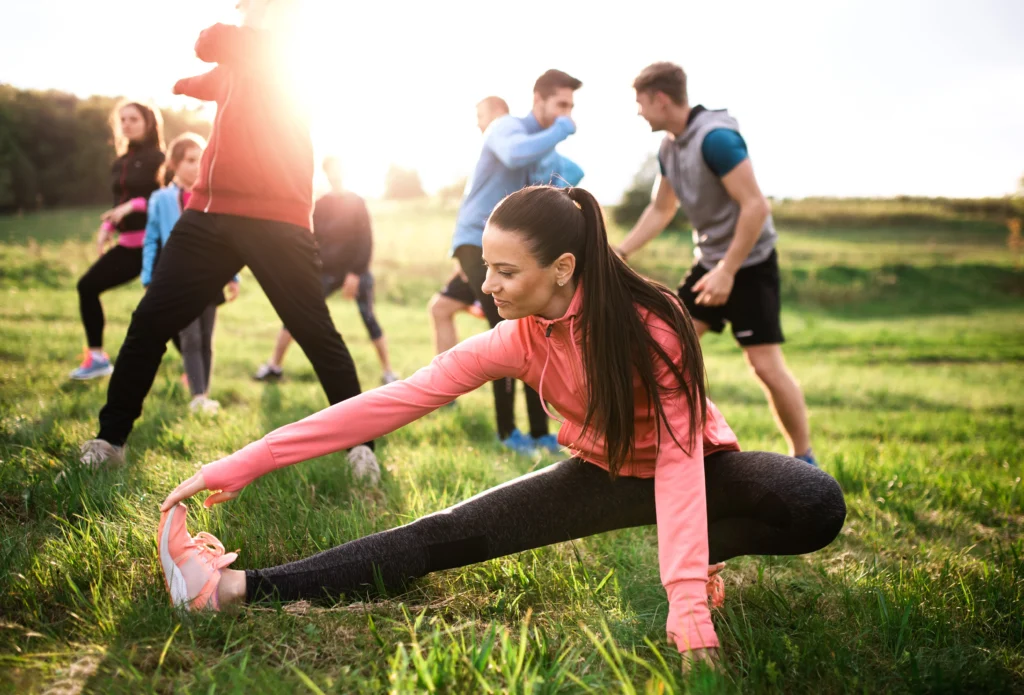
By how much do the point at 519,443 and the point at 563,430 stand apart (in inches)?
88.1

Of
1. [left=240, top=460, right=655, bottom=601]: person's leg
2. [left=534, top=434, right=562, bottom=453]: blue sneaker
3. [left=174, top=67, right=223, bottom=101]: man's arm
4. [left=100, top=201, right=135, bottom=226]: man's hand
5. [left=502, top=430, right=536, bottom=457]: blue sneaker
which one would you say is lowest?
[left=534, top=434, right=562, bottom=453]: blue sneaker

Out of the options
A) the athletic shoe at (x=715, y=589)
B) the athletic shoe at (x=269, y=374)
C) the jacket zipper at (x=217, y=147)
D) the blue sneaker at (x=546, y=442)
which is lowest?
the athletic shoe at (x=269, y=374)

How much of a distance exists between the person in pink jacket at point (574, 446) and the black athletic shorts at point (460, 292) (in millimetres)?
3685

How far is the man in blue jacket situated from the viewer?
4.46 meters

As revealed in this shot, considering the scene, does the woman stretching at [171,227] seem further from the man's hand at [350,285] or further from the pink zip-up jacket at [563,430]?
the pink zip-up jacket at [563,430]

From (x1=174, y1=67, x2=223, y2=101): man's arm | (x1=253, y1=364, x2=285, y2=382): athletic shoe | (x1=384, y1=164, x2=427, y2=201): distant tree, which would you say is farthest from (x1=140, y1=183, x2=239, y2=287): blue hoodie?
(x1=384, y1=164, x2=427, y2=201): distant tree

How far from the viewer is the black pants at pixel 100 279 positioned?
5.72 m

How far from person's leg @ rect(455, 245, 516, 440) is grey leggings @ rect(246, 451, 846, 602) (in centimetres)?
222

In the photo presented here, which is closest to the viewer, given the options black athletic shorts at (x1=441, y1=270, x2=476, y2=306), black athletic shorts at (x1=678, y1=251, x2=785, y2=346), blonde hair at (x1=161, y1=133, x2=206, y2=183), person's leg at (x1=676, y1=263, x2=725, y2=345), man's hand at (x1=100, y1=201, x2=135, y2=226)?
black athletic shorts at (x1=678, y1=251, x2=785, y2=346)

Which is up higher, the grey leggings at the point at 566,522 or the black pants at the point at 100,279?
the black pants at the point at 100,279

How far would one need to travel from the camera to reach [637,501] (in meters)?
Result: 2.56

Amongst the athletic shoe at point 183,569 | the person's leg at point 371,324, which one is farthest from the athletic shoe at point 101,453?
the person's leg at point 371,324

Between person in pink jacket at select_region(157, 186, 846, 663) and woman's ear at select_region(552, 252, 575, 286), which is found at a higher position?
woman's ear at select_region(552, 252, 575, 286)

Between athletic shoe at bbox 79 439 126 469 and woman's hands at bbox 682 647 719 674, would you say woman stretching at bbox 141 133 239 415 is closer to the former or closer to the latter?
athletic shoe at bbox 79 439 126 469
